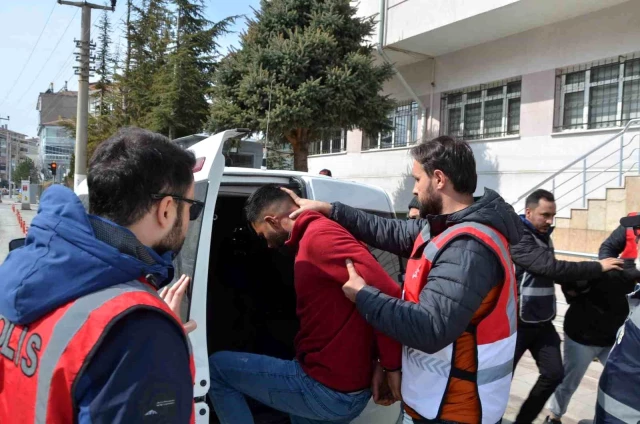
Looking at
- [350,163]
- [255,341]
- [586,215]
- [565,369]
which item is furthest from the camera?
[350,163]

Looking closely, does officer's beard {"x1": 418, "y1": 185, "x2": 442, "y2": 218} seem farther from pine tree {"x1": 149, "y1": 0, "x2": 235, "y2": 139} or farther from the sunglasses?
pine tree {"x1": 149, "y1": 0, "x2": 235, "y2": 139}

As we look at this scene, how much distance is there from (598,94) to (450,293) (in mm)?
9569

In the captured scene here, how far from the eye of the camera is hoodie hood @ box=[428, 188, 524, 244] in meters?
1.99

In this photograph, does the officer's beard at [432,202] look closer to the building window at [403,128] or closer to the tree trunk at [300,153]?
the tree trunk at [300,153]

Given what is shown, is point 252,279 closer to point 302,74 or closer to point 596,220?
point 596,220

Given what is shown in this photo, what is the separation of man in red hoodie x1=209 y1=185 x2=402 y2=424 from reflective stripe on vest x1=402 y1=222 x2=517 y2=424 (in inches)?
6.1

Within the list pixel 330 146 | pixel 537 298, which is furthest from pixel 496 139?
pixel 537 298

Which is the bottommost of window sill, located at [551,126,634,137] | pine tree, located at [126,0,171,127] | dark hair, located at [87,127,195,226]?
dark hair, located at [87,127,195,226]

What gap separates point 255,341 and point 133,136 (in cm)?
255

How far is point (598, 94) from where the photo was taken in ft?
31.4

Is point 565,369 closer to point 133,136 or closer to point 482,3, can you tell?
point 133,136

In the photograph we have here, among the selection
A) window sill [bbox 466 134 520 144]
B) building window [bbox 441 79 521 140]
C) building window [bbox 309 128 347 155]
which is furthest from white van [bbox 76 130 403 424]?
building window [bbox 309 128 347 155]

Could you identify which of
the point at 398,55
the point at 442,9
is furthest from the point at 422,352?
the point at 398,55

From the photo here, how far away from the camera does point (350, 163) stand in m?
15.4
